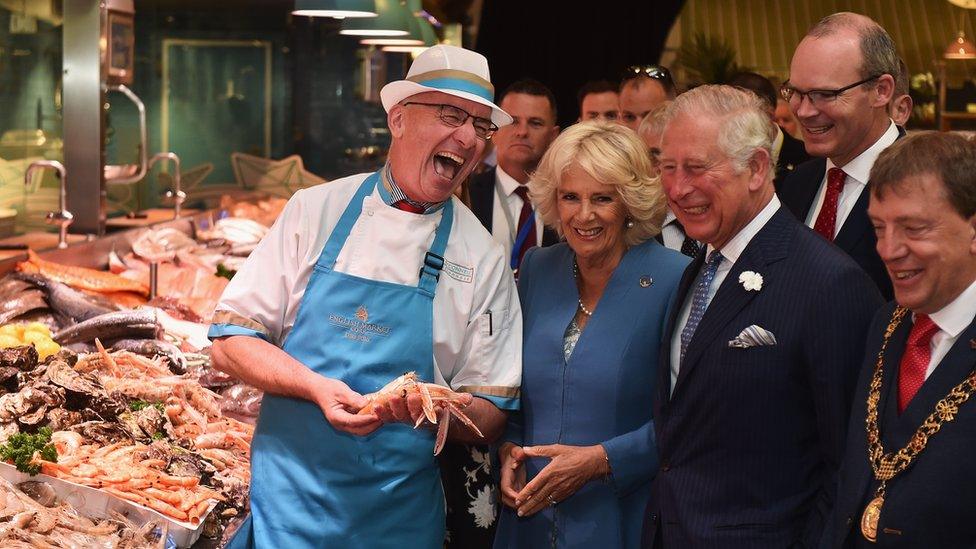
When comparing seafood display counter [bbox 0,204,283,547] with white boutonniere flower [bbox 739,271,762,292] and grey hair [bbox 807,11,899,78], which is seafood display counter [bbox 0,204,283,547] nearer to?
white boutonniere flower [bbox 739,271,762,292]

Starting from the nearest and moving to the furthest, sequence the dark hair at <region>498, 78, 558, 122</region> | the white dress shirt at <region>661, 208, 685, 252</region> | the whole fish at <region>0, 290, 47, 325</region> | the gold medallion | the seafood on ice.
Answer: the gold medallion → the seafood on ice → the white dress shirt at <region>661, 208, 685, 252</region> → the whole fish at <region>0, 290, 47, 325</region> → the dark hair at <region>498, 78, 558, 122</region>

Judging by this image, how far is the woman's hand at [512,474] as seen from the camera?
2670 mm

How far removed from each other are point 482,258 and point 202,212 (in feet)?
18.1

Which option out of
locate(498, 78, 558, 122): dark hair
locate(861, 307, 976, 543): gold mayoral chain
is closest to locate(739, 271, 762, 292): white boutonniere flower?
locate(861, 307, 976, 543): gold mayoral chain

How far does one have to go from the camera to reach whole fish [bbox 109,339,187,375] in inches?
159

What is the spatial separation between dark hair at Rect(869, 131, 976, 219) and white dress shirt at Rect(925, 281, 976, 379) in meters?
0.13

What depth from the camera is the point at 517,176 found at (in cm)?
487

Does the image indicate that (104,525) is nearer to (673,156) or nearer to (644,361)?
(644,361)

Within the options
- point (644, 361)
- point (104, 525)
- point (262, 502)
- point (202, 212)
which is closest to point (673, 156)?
point (644, 361)

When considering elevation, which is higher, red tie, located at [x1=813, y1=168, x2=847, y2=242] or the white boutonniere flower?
red tie, located at [x1=813, y1=168, x2=847, y2=242]

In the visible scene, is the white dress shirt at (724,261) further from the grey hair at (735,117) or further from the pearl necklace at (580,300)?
the pearl necklace at (580,300)

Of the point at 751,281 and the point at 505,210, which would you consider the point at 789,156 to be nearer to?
the point at 505,210

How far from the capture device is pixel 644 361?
2.65 meters

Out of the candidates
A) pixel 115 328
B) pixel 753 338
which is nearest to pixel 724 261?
pixel 753 338
